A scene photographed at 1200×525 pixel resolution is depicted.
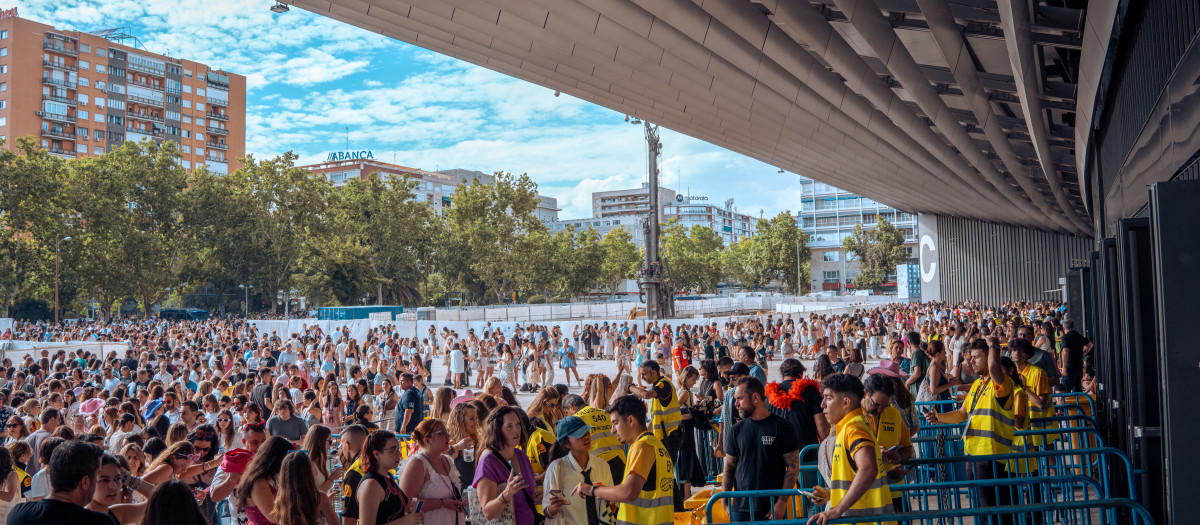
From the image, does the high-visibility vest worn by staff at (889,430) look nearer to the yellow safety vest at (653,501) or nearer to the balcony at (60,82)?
the yellow safety vest at (653,501)

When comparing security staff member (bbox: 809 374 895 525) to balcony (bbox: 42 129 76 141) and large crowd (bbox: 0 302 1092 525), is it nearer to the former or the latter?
large crowd (bbox: 0 302 1092 525)

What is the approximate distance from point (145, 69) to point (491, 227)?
53.6m

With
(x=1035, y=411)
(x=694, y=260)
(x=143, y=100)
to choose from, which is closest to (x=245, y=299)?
(x=143, y=100)

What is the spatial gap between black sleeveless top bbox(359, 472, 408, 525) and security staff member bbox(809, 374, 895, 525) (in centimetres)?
234

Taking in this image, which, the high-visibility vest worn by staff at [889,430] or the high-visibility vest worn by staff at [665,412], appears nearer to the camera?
the high-visibility vest worn by staff at [889,430]

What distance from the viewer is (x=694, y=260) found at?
94.8 metres

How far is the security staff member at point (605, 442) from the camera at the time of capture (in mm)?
5102

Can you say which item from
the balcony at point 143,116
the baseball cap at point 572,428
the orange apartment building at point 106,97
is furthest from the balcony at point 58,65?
the baseball cap at point 572,428

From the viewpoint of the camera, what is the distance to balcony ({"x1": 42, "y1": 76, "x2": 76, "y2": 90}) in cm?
8475

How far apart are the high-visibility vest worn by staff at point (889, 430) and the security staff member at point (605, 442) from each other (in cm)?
182

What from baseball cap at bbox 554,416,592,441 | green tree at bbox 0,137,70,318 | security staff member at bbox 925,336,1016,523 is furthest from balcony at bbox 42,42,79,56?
security staff member at bbox 925,336,1016,523

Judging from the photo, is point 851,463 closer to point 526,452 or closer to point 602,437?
point 602,437

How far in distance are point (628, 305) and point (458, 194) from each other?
2102cm

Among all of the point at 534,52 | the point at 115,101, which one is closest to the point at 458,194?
the point at 115,101
